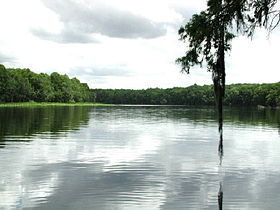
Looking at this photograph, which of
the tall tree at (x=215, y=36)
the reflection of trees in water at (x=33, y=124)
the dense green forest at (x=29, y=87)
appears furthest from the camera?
the dense green forest at (x=29, y=87)

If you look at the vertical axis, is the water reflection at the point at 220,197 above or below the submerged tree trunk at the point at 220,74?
below

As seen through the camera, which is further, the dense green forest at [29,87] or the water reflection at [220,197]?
the dense green forest at [29,87]

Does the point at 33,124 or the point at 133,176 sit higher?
the point at 33,124

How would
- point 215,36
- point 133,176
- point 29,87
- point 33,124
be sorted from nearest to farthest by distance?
point 215,36 < point 133,176 < point 33,124 < point 29,87

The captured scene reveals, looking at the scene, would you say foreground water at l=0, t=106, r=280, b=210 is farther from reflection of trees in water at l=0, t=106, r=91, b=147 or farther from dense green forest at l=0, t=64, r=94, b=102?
dense green forest at l=0, t=64, r=94, b=102

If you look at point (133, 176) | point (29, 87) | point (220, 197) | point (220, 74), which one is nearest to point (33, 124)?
point (133, 176)

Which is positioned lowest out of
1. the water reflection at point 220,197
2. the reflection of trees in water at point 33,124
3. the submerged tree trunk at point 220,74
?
the water reflection at point 220,197

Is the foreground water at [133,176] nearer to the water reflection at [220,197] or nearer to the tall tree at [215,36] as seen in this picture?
the water reflection at [220,197]

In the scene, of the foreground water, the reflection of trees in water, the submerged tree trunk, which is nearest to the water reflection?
the foreground water

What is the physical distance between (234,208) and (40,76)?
585ft

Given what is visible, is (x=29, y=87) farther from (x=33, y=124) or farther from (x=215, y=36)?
(x=215, y=36)

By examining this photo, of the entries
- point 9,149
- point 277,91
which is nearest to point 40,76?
point 277,91

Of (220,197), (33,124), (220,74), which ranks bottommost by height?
(220,197)

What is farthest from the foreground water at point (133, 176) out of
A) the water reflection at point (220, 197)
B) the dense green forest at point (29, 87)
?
the dense green forest at point (29, 87)
